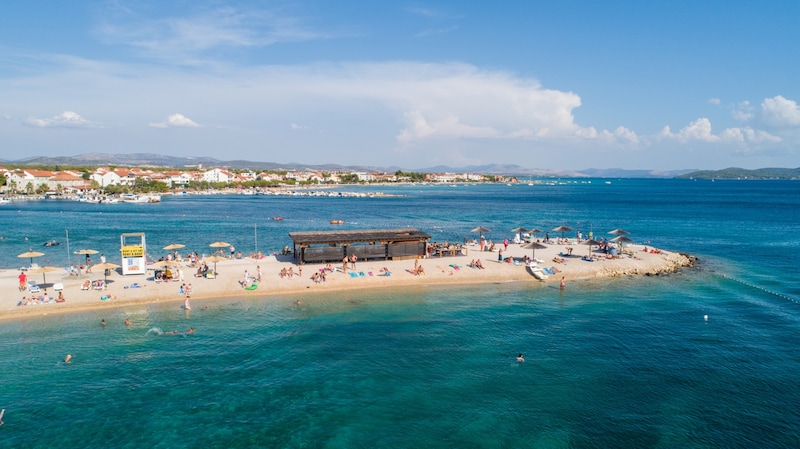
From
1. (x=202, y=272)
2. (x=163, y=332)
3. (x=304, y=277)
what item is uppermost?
(x=202, y=272)

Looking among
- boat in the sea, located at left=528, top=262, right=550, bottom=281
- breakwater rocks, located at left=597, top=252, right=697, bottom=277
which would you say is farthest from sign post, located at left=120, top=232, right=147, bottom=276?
breakwater rocks, located at left=597, top=252, right=697, bottom=277

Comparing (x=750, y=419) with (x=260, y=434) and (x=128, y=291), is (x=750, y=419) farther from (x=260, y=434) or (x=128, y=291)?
(x=128, y=291)

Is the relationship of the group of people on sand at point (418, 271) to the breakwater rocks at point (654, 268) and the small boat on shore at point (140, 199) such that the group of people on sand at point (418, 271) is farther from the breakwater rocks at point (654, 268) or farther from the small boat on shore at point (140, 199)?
the small boat on shore at point (140, 199)

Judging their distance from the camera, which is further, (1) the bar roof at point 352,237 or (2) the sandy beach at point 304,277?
(1) the bar roof at point 352,237

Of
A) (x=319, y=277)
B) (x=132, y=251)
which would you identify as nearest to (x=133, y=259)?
(x=132, y=251)

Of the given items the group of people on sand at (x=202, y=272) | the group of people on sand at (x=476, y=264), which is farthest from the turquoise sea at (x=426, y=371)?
the group of people on sand at (x=202, y=272)

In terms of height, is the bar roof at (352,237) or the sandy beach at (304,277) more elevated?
the bar roof at (352,237)

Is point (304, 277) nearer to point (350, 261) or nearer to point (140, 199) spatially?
point (350, 261)
